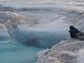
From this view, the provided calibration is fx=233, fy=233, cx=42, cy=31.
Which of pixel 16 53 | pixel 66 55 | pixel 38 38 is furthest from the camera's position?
pixel 38 38

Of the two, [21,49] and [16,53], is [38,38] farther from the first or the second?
[16,53]

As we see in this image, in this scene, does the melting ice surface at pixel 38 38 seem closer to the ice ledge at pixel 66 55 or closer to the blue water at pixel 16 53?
the blue water at pixel 16 53

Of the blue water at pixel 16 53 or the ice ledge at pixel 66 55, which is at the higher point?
the ice ledge at pixel 66 55

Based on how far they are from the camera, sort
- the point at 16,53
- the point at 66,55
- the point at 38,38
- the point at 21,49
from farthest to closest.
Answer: the point at 38,38, the point at 21,49, the point at 16,53, the point at 66,55

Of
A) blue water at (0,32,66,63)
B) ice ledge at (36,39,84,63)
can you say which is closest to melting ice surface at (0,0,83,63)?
blue water at (0,32,66,63)

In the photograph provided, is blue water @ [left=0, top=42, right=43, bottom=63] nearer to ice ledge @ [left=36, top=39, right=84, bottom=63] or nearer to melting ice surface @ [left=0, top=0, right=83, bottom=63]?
melting ice surface @ [left=0, top=0, right=83, bottom=63]

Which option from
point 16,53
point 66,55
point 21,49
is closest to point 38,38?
point 21,49

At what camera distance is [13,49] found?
7.58 meters

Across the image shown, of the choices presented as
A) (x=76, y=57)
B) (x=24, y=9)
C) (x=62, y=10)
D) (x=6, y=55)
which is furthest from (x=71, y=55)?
(x=24, y=9)

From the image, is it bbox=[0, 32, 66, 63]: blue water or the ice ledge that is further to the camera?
bbox=[0, 32, 66, 63]: blue water

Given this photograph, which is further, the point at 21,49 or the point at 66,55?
the point at 21,49

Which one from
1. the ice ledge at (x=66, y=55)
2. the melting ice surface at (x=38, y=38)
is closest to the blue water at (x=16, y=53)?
the melting ice surface at (x=38, y=38)

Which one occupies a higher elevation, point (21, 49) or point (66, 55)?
point (66, 55)

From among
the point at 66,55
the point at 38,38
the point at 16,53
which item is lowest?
the point at 16,53
